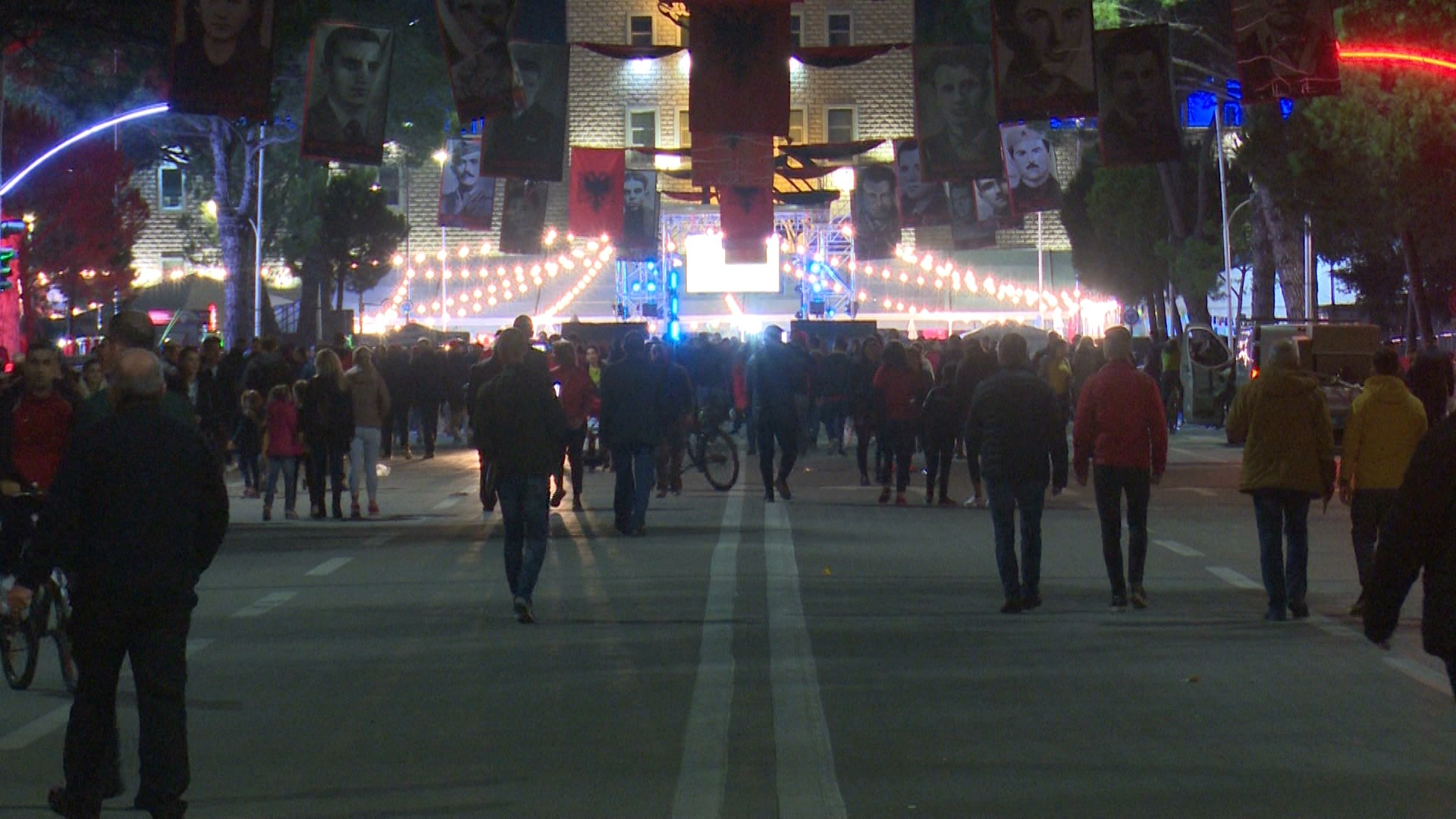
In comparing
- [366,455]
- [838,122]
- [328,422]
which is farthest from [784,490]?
[838,122]

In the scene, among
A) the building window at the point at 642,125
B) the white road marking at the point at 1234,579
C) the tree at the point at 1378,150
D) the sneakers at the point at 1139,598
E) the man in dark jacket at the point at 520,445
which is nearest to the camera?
the man in dark jacket at the point at 520,445

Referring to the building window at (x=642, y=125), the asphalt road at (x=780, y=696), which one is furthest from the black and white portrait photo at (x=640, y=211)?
the building window at (x=642, y=125)

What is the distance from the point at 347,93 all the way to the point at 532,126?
3830 mm

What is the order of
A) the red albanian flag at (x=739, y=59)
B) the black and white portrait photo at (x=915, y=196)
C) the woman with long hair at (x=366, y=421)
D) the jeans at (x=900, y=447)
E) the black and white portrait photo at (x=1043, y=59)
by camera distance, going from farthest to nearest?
the black and white portrait photo at (x=915, y=196) < the red albanian flag at (x=739, y=59) < the jeans at (x=900, y=447) < the black and white portrait photo at (x=1043, y=59) < the woman with long hair at (x=366, y=421)

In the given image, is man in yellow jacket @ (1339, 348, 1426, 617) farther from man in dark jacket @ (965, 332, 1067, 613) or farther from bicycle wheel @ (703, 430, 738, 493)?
bicycle wheel @ (703, 430, 738, 493)

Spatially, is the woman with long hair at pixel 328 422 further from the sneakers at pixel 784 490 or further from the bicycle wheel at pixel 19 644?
the bicycle wheel at pixel 19 644

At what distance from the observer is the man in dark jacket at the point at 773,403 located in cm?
2230

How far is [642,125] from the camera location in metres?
82.4

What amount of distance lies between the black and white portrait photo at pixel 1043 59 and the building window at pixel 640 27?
5919 centimetres

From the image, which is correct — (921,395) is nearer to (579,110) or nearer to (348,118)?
(348,118)

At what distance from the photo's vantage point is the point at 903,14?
81.1 meters

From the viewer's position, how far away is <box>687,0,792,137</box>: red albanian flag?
25141 millimetres

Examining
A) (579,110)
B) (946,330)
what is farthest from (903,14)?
(946,330)

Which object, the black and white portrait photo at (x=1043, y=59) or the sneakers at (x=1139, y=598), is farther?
the black and white portrait photo at (x=1043, y=59)
